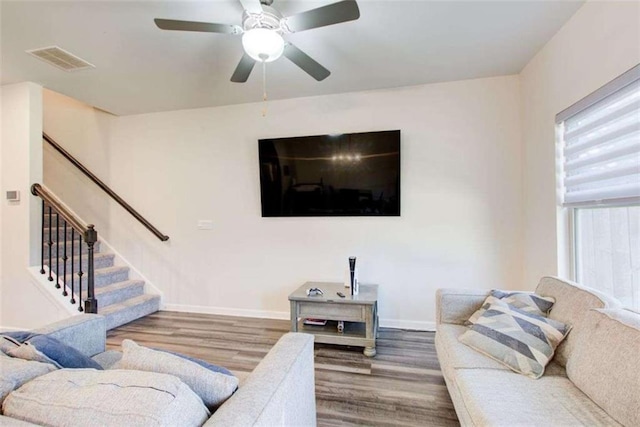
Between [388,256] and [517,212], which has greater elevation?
[517,212]

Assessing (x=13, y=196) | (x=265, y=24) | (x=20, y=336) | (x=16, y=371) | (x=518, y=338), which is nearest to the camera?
(x=16, y=371)

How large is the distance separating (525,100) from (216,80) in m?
2.99

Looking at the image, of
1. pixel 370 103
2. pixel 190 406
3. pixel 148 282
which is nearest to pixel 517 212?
pixel 370 103

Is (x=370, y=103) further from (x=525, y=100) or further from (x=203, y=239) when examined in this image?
(x=203, y=239)

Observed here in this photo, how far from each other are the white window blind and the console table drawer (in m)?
1.85

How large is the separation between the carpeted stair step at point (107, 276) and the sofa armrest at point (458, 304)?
12.4 feet

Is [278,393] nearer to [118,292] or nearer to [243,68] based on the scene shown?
[243,68]

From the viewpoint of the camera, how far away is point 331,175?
132 inches

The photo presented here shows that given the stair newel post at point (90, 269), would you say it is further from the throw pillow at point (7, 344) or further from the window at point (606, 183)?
the window at point (606, 183)

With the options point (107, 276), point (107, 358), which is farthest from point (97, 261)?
point (107, 358)

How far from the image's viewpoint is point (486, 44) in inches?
97.9

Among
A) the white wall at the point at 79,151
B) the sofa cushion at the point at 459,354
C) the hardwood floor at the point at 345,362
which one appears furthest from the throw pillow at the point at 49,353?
the white wall at the point at 79,151

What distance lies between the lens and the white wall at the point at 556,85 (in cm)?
177

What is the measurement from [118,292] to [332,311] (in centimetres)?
269
